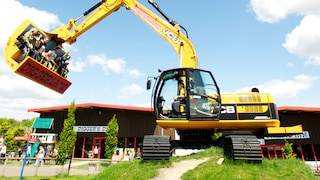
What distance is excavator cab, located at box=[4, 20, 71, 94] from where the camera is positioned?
30.2 ft

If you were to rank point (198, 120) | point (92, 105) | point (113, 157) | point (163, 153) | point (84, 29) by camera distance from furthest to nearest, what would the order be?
point (92, 105) < point (113, 157) < point (84, 29) < point (198, 120) < point (163, 153)

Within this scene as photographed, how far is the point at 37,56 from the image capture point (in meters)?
9.62

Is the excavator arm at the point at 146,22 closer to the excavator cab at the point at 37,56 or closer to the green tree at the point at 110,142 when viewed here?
the excavator cab at the point at 37,56

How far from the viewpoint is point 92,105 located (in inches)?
907

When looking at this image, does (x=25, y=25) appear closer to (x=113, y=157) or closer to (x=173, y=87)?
(x=173, y=87)

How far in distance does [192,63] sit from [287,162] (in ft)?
15.9

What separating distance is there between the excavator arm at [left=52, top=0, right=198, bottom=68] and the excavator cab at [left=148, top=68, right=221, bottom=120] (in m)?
1.92

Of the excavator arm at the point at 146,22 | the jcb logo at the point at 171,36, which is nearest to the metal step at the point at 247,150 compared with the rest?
the excavator arm at the point at 146,22

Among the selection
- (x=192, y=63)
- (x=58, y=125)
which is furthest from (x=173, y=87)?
(x=58, y=125)

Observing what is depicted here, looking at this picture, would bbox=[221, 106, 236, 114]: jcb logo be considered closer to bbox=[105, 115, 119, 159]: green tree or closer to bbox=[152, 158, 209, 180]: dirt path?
bbox=[152, 158, 209, 180]: dirt path

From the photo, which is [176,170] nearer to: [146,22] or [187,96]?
[187,96]

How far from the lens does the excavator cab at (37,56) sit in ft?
30.2

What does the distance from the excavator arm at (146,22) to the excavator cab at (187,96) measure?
1918mm

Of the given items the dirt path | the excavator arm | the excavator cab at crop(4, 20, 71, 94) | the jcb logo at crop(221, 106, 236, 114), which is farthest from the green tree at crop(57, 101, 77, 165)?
the jcb logo at crop(221, 106, 236, 114)
